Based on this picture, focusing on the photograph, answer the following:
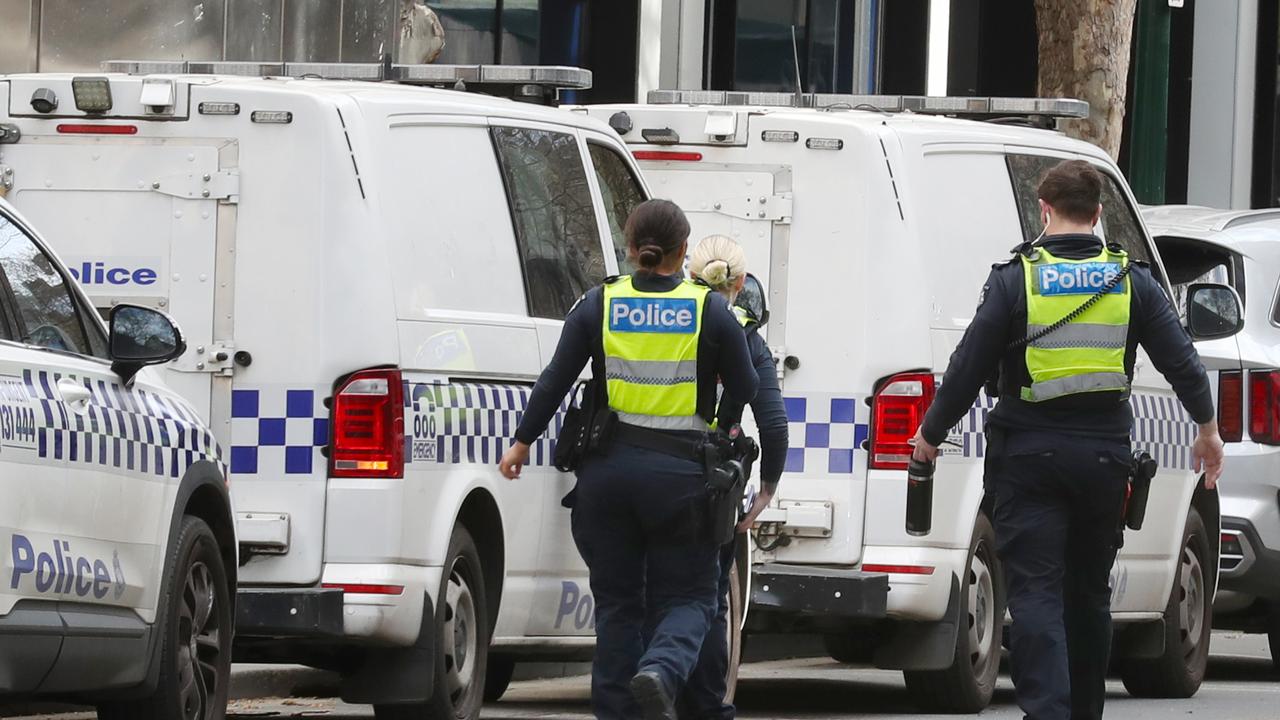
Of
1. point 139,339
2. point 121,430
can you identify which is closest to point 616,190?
point 139,339

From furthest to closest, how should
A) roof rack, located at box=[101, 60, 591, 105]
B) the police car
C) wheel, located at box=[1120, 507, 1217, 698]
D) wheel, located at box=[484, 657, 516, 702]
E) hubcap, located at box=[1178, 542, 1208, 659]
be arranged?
1. hubcap, located at box=[1178, 542, 1208, 659]
2. wheel, located at box=[1120, 507, 1217, 698]
3. wheel, located at box=[484, 657, 516, 702]
4. roof rack, located at box=[101, 60, 591, 105]
5. the police car

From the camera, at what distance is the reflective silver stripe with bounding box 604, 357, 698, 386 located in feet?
25.0

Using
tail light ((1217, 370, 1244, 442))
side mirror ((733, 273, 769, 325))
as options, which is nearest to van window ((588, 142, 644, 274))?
side mirror ((733, 273, 769, 325))

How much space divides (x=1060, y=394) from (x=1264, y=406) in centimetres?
457

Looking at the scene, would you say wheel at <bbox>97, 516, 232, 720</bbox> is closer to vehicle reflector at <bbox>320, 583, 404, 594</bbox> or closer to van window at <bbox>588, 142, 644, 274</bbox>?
vehicle reflector at <bbox>320, 583, 404, 594</bbox>

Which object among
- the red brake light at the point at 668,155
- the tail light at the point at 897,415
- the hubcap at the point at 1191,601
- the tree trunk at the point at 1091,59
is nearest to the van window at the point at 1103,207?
the tail light at the point at 897,415

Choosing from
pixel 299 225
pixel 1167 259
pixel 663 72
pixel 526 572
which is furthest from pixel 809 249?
pixel 663 72

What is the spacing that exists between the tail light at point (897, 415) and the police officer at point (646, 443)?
6.44ft

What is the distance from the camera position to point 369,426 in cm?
793

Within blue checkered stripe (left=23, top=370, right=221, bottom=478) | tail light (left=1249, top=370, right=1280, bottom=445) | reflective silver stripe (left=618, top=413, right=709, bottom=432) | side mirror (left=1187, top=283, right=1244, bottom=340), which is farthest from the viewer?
tail light (left=1249, top=370, right=1280, bottom=445)

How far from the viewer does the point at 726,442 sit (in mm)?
7645

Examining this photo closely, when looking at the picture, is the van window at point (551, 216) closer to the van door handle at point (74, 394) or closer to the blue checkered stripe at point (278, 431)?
the blue checkered stripe at point (278, 431)

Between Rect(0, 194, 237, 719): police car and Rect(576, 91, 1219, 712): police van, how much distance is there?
109 inches

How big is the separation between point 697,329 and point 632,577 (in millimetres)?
705
